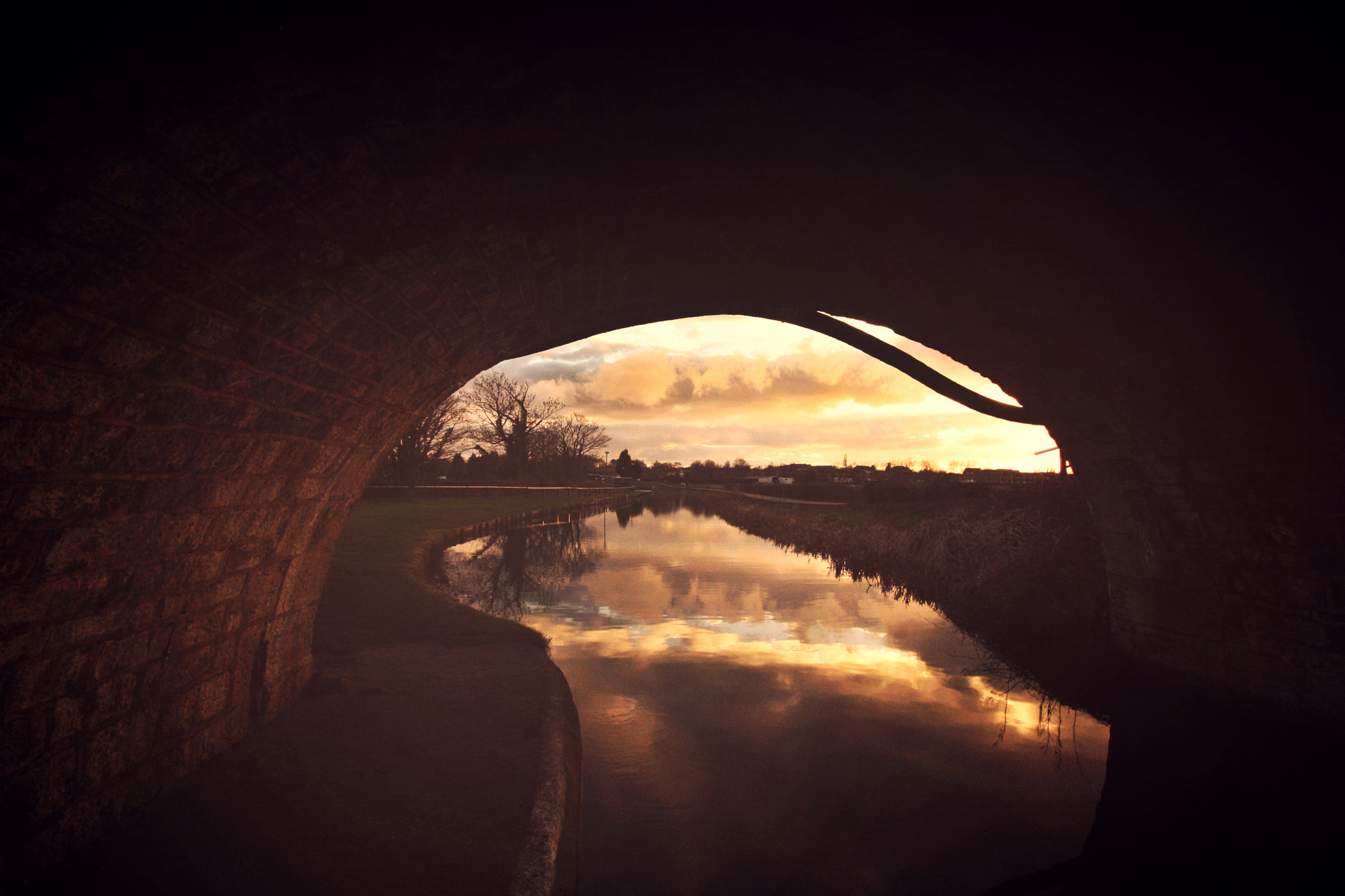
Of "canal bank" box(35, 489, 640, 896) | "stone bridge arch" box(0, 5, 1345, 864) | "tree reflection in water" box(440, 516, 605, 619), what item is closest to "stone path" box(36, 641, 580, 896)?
"canal bank" box(35, 489, 640, 896)

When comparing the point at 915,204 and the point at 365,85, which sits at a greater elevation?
the point at 915,204

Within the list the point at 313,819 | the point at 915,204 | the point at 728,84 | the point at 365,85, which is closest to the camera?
the point at 365,85

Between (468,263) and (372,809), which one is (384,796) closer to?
(372,809)

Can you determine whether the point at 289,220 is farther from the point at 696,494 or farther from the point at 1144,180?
the point at 696,494

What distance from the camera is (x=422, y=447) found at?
1699 inches

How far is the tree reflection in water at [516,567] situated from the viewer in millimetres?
12828

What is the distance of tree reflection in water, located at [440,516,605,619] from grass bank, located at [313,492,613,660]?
1.02 meters

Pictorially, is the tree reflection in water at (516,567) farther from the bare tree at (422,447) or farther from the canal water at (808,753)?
the bare tree at (422,447)

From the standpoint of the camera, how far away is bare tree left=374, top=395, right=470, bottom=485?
42.4 m

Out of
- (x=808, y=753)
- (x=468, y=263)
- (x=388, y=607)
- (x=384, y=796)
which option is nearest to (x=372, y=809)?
(x=384, y=796)

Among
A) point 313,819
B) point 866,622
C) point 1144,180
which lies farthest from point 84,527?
point 866,622

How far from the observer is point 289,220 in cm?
284

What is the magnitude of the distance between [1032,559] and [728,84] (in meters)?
11.7

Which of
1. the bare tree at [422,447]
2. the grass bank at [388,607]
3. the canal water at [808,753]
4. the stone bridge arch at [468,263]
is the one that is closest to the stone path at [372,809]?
the stone bridge arch at [468,263]
